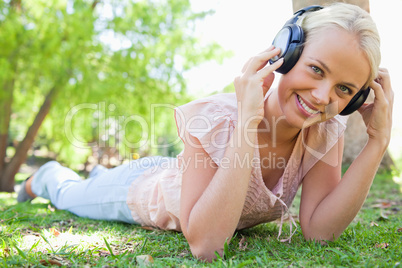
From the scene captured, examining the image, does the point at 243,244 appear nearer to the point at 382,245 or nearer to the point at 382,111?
the point at 382,245

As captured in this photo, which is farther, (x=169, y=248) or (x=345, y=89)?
(x=169, y=248)

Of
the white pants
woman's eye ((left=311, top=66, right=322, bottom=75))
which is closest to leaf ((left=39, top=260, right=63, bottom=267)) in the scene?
the white pants

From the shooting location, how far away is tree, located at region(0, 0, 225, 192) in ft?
23.1

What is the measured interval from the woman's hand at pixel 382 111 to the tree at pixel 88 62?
20.5 feet

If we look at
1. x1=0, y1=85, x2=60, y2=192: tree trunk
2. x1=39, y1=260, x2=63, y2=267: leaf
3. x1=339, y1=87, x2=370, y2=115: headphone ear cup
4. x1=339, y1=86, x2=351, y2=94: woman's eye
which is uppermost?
x1=339, y1=86, x2=351, y2=94: woman's eye

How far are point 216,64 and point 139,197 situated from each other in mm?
8775

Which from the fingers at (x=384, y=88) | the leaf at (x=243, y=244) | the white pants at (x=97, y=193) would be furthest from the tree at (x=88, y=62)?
the fingers at (x=384, y=88)

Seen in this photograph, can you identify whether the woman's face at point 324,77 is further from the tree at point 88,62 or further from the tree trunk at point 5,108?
the tree trunk at point 5,108

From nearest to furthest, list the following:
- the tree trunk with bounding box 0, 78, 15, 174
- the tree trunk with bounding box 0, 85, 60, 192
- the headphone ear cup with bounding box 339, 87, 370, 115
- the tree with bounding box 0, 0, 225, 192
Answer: the headphone ear cup with bounding box 339, 87, 370, 115
the tree with bounding box 0, 0, 225, 192
the tree trunk with bounding box 0, 78, 15, 174
the tree trunk with bounding box 0, 85, 60, 192

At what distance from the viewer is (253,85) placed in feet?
5.51

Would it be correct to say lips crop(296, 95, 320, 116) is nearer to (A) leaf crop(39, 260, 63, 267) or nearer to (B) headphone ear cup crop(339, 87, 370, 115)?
(B) headphone ear cup crop(339, 87, 370, 115)

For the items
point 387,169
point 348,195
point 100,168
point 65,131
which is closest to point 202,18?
point 65,131

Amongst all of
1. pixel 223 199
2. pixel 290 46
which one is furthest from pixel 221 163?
pixel 290 46

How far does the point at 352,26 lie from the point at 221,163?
91 cm
